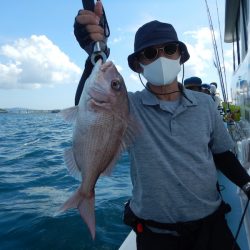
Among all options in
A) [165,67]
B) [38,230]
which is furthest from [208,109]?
[38,230]

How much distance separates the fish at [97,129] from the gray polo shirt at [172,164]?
10.9 inches

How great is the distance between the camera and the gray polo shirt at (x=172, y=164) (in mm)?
2400

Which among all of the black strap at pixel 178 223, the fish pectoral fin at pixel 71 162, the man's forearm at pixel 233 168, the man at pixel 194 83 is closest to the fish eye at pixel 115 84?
the fish pectoral fin at pixel 71 162

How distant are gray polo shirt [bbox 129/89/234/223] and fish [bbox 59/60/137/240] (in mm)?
277

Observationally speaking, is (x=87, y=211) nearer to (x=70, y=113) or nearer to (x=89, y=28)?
(x=70, y=113)

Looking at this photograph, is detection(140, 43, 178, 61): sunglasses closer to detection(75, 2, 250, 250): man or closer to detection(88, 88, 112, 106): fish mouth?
detection(75, 2, 250, 250): man

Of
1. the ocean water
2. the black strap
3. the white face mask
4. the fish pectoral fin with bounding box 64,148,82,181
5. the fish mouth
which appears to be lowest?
the ocean water

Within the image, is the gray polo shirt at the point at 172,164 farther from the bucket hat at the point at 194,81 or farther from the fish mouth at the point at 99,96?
the bucket hat at the point at 194,81

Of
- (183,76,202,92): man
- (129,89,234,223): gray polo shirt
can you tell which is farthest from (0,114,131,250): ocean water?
(183,76,202,92): man

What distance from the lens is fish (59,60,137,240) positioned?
212 centimetres

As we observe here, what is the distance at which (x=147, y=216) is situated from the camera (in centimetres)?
244

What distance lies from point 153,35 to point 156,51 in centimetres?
13

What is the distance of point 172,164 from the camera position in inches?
95.0

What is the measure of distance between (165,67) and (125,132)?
2.11 ft
